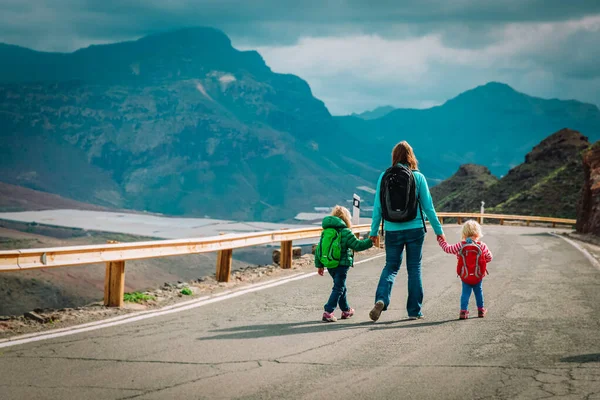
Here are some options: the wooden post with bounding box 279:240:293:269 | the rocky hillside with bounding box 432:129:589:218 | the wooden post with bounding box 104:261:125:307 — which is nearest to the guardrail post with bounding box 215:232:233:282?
A: the wooden post with bounding box 279:240:293:269

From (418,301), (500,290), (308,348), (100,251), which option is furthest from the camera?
(500,290)

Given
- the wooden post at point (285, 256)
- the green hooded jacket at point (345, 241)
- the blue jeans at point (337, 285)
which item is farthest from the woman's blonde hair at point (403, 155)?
the wooden post at point (285, 256)

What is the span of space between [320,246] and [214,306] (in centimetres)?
232

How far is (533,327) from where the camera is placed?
825cm

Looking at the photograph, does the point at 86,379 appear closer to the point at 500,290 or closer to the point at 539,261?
the point at 500,290

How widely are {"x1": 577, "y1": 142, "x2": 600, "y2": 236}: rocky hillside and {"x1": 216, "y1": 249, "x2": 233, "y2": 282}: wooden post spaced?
26.6m

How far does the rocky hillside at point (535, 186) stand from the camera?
7344cm

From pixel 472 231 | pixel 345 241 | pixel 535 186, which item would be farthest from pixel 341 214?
pixel 535 186

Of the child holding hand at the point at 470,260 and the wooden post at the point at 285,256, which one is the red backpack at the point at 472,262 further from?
the wooden post at the point at 285,256

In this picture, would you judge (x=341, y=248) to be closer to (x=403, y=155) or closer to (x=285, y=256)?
(x=403, y=155)

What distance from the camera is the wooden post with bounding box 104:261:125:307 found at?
400 inches

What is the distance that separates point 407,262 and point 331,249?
0.92m

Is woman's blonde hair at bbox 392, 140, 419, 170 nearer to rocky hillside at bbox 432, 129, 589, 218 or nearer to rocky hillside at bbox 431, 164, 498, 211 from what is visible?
rocky hillside at bbox 432, 129, 589, 218

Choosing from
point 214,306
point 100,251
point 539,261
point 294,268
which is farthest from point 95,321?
point 539,261
